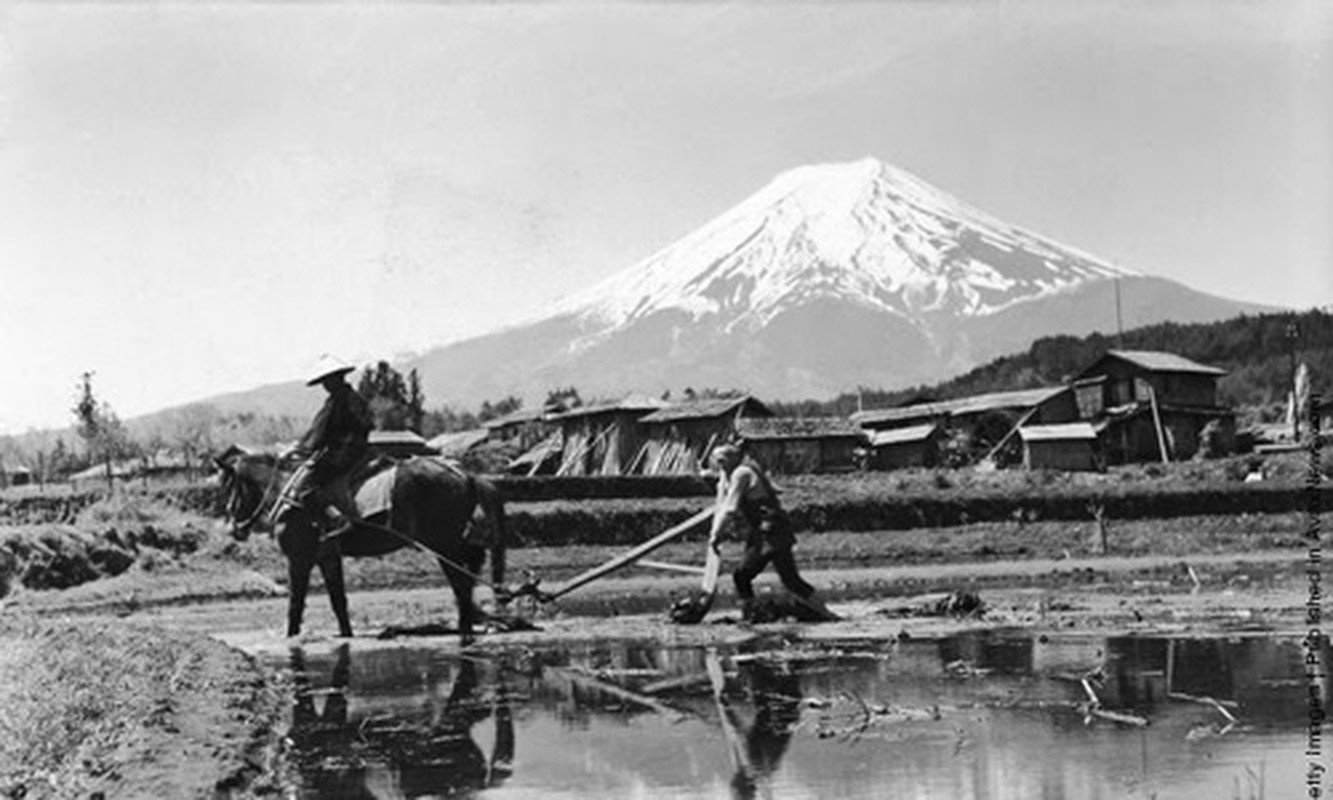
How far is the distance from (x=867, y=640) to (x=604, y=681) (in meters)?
3.23

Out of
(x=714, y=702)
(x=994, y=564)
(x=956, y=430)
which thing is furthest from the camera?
(x=956, y=430)

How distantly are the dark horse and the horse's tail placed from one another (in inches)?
0.5

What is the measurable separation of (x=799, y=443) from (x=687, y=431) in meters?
5.45

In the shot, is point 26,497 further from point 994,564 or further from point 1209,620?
point 1209,620

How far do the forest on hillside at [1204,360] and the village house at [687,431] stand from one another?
17.8 m

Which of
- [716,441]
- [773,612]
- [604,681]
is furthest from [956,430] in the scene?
[604,681]

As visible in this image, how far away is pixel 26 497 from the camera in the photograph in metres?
56.8

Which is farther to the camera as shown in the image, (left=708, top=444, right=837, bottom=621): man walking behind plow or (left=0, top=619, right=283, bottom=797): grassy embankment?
(left=708, top=444, right=837, bottom=621): man walking behind plow

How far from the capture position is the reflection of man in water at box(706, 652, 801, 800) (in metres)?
8.65

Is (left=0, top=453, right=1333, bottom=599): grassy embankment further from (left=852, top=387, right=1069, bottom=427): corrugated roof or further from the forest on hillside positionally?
the forest on hillside

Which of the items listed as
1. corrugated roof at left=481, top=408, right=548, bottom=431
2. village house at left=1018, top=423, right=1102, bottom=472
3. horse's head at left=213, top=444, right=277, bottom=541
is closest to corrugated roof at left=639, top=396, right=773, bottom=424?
village house at left=1018, top=423, right=1102, bottom=472

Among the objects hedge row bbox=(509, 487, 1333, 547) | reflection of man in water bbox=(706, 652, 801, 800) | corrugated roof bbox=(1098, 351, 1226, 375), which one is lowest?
reflection of man in water bbox=(706, 652, 801, 800)

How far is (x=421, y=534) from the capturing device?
58.9ft

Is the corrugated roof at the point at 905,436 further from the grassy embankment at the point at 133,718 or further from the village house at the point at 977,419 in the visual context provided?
the grassy embankment at the point at 133,718
